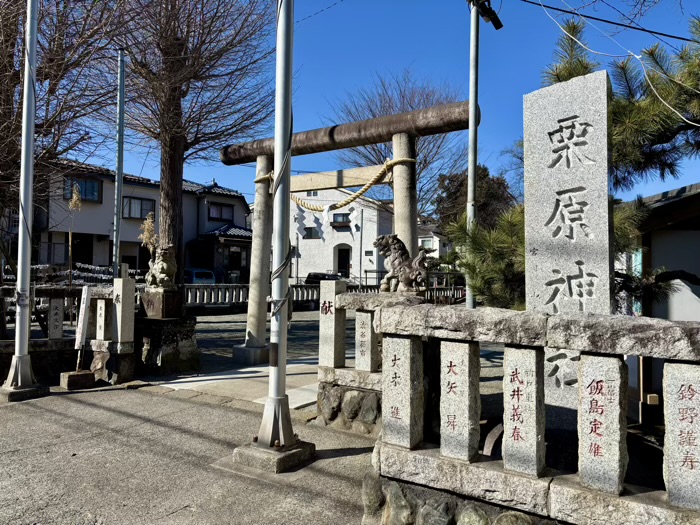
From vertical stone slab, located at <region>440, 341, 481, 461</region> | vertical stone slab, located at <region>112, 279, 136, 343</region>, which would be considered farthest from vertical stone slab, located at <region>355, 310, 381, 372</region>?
vertical stone slab, located at <region>112, 279, 136, 343</region>

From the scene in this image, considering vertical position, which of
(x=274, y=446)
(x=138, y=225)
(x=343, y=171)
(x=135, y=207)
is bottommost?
(x=274, y=446)

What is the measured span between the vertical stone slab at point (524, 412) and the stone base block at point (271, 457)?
2023 mm

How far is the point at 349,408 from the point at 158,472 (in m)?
1.99

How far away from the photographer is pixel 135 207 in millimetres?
27312

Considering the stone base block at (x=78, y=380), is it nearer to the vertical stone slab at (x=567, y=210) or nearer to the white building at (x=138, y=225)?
the vertical stone slab at (x=567, y=210)

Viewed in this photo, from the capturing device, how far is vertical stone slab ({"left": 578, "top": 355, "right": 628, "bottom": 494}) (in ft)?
7.86

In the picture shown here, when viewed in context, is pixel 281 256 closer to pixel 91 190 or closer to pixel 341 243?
pixel 91 190

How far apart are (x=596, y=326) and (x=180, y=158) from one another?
10628 millimetres

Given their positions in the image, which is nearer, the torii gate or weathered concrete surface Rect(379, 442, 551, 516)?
weathered concrete surface Rect(379, 442, 551, 516)

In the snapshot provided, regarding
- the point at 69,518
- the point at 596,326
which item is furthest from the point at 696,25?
the point at 69,518

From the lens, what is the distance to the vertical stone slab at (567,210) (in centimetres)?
472

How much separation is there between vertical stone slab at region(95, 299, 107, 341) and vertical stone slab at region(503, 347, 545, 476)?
6839 millimetres

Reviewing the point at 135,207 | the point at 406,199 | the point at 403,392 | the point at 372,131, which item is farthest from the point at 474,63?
the point at 135,207

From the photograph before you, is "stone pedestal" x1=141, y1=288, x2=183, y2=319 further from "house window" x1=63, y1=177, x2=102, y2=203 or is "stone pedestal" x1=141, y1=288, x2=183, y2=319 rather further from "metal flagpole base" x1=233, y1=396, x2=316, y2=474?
"house window" x1=63, y1=177, x2=102, y2=203
